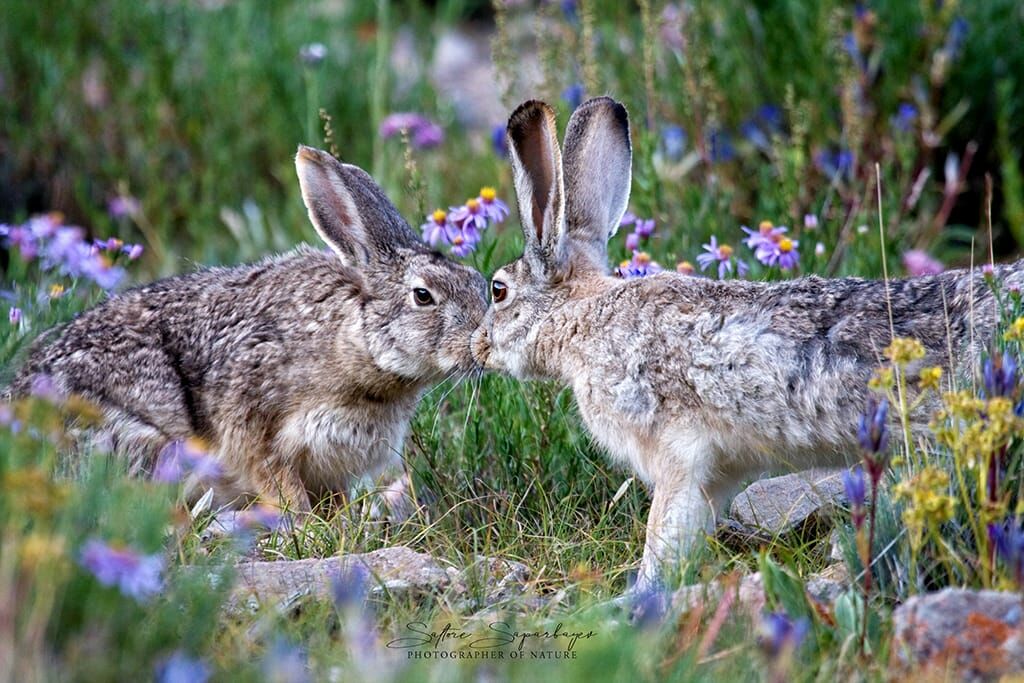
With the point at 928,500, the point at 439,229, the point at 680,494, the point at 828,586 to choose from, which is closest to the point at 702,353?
the point at 680,494

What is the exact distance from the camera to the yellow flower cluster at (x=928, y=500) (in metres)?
3.51

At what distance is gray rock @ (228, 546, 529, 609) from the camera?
4.02m

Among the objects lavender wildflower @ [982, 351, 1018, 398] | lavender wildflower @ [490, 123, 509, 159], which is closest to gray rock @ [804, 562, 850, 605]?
lavender wildflower @ [982, 351, 1018, 398]

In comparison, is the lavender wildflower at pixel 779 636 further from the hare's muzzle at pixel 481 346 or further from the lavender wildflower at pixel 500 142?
the lavender wildflower at pixel 500 142

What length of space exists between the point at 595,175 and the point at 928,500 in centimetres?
239

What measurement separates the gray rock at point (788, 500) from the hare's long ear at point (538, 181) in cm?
111

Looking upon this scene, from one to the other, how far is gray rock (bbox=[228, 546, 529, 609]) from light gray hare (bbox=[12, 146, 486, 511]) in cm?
128

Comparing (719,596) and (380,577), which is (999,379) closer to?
(719,596)

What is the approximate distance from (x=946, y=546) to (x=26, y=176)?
6.91 meters

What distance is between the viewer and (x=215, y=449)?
5.89m

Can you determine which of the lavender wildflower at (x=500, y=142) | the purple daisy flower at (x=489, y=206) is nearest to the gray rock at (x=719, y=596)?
the purple daisy flower at (x=489, y=206)

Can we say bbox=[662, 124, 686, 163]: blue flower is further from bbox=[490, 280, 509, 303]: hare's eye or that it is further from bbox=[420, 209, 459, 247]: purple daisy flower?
bbox=[490, 280, 509, 303]: hare's eye

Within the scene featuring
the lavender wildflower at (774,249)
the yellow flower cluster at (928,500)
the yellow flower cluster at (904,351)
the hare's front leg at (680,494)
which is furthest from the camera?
the lavender wildflower at (774,249)

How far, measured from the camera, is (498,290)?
5582 millimetres
